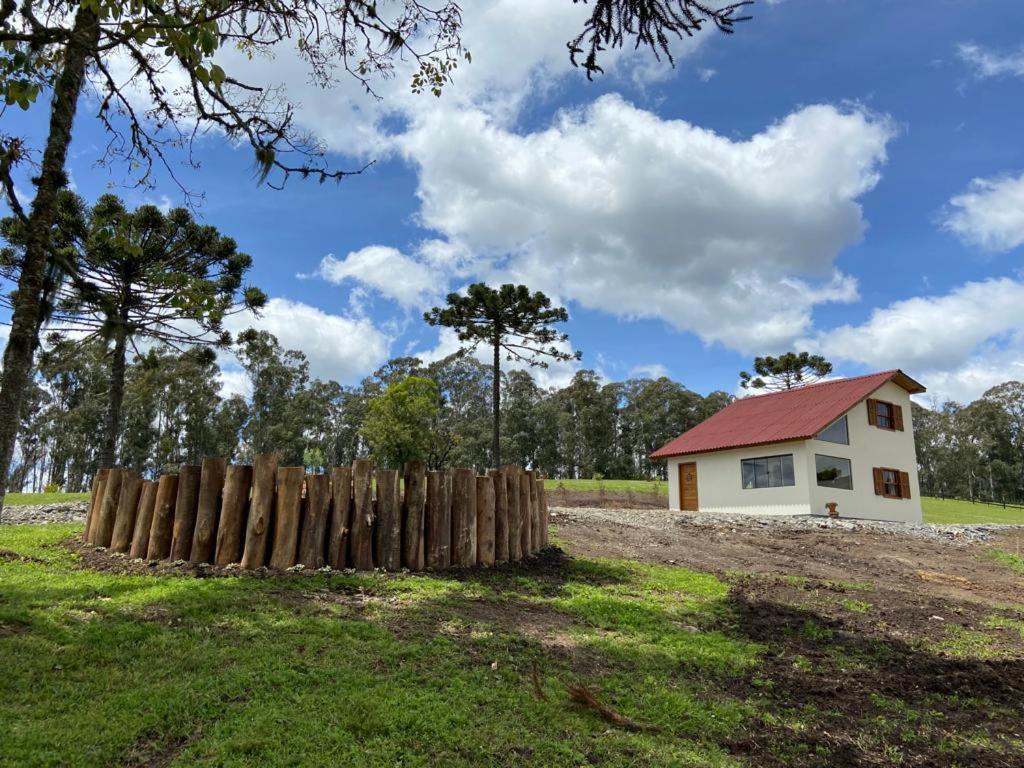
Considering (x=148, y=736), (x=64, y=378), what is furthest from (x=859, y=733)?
(x=64, y=378)

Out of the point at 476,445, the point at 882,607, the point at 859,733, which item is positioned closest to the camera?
the point at 859,733

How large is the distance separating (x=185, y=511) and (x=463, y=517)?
3250 mm

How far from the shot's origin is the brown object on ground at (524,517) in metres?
9.40

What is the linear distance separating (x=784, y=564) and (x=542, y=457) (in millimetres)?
56600

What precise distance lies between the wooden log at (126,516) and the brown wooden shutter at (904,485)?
1117 inches

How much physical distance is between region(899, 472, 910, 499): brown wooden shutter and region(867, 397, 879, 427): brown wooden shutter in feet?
8.27

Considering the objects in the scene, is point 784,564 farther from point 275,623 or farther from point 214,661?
point 214,661

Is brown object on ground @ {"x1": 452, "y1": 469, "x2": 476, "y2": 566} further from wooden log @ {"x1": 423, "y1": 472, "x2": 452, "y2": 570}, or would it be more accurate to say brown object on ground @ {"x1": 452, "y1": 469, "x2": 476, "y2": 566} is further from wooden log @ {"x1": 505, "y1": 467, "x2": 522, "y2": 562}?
wooden log @ {"x1": 505, "y1": 467, "x2": 522, "y2": 562}

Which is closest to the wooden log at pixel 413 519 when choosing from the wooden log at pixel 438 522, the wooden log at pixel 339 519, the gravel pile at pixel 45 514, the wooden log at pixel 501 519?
the wooden log at pixel 438 522

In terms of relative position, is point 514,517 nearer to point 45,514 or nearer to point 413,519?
point 413,519

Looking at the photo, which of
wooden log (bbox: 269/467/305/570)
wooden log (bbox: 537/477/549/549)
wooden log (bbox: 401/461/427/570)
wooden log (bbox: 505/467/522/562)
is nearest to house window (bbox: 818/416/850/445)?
wooden log (bbox: 537/477/549/549)

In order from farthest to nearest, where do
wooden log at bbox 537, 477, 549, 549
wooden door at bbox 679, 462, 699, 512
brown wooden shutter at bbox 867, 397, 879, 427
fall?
wooden door at bbox 679, 462, 699, 512 < brown wooden shutter at bbox 867, 397, 879, 427 < wooden log at bbox 537, 477, 549, 549

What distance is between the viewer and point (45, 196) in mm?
5324

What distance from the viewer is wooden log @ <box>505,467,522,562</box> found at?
9141mm
